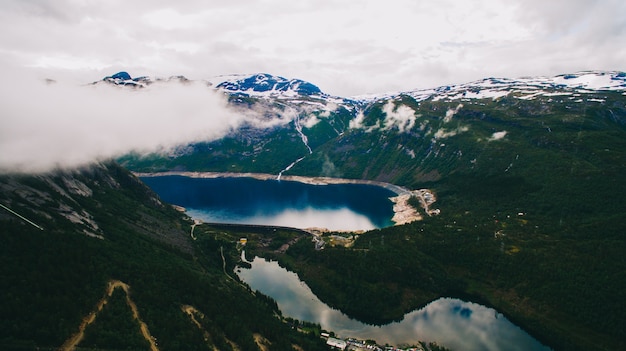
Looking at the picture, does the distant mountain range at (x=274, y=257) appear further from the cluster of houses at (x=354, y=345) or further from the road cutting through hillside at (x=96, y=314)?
the cluster of houses at (x=354, y=345)

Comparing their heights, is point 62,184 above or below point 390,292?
above

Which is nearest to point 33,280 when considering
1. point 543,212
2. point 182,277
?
point 182,277

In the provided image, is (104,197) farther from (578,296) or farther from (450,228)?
(578,296)

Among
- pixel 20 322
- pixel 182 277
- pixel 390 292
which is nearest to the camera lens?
pixel 20 322

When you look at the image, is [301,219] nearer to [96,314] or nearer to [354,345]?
[354,345]

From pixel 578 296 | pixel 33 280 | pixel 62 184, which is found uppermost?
pixel 62 184

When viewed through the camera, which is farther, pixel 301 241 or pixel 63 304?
pixel 301 241

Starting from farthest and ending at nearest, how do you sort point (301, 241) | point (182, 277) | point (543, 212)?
1. point (543, 212)
2. point (301, 241)
3. point (182, 277)

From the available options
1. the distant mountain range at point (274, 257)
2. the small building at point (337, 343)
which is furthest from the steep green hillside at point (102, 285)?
the small building at point (337, 343)

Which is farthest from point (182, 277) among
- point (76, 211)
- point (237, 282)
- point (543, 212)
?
point (543, 212)
